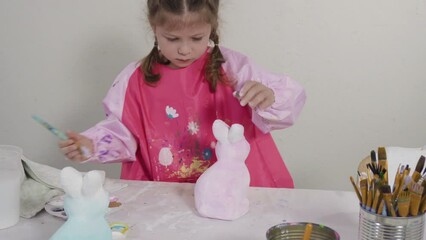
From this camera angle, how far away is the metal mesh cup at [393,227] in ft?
2.57

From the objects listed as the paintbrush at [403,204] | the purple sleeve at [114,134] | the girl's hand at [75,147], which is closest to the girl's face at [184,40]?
the purple sleeve at [114,134]

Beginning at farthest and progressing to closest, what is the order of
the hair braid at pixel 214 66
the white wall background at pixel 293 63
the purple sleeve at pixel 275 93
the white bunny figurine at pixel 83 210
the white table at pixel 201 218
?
the white wall background at pixel 293 63, the hair braid at pixel 214 66, the purple sleeve at pixel 275 93, the white table at pixel 201 218, the white bunny figurine at pixel 83 210

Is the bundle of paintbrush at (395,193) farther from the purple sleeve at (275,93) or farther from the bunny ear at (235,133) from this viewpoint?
the purple sleeve at (275,93)

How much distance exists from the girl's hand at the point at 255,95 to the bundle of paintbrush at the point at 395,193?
0.36 m

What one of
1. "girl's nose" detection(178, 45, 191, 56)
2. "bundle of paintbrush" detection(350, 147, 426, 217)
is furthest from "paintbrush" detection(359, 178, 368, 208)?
"girl's nose" detection(178, 45, 191, 56)

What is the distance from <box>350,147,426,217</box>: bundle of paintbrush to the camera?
0.77 metres

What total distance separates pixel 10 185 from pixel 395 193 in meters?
0.62

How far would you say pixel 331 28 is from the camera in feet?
5.87

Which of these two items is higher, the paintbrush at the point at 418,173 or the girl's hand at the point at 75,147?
the paintbrush at the point at 418,173

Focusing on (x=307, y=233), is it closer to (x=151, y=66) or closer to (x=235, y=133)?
(x=235, y=133)

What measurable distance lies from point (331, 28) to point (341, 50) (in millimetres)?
73

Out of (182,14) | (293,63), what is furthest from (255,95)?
(293,63)

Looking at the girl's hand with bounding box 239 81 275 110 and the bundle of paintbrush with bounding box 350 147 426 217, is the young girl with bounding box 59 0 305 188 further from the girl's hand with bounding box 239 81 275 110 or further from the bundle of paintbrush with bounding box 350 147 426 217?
the bundle of paintbrush with bounding box 350 147 426 217

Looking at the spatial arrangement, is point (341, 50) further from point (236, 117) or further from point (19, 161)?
point (19, 161)
